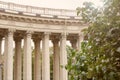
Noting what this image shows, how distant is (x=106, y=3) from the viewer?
2656 cm

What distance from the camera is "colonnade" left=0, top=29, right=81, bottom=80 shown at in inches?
4131

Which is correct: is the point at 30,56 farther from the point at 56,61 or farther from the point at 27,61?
the point at 56,61

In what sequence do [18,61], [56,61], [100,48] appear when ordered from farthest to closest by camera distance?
[56,61], [18,61], [100,48]

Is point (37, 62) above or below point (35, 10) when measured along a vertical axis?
below

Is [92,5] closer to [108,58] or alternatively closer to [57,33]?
[108,58]

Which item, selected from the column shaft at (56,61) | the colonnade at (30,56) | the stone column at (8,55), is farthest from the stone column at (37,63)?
the stone column at (8,55)

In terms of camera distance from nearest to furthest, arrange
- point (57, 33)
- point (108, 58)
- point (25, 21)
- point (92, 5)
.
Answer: point (108, 58), point (92, 5), point (25, 21), point (57, 33)

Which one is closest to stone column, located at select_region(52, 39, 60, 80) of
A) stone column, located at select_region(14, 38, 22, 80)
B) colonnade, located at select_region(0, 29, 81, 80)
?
colonnade, located at select_region(0, 29, 81, 80)

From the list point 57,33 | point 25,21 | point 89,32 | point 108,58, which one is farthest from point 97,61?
point 57,33

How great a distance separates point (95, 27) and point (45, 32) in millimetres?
86294

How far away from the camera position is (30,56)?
109 m

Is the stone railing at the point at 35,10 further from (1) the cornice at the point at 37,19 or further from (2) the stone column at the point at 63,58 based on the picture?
(2) the stone column at the point at 63,58

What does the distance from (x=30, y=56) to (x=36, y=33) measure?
384 inches

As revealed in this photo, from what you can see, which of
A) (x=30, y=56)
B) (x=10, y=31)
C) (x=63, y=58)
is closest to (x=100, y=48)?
(x=10, y=31)
